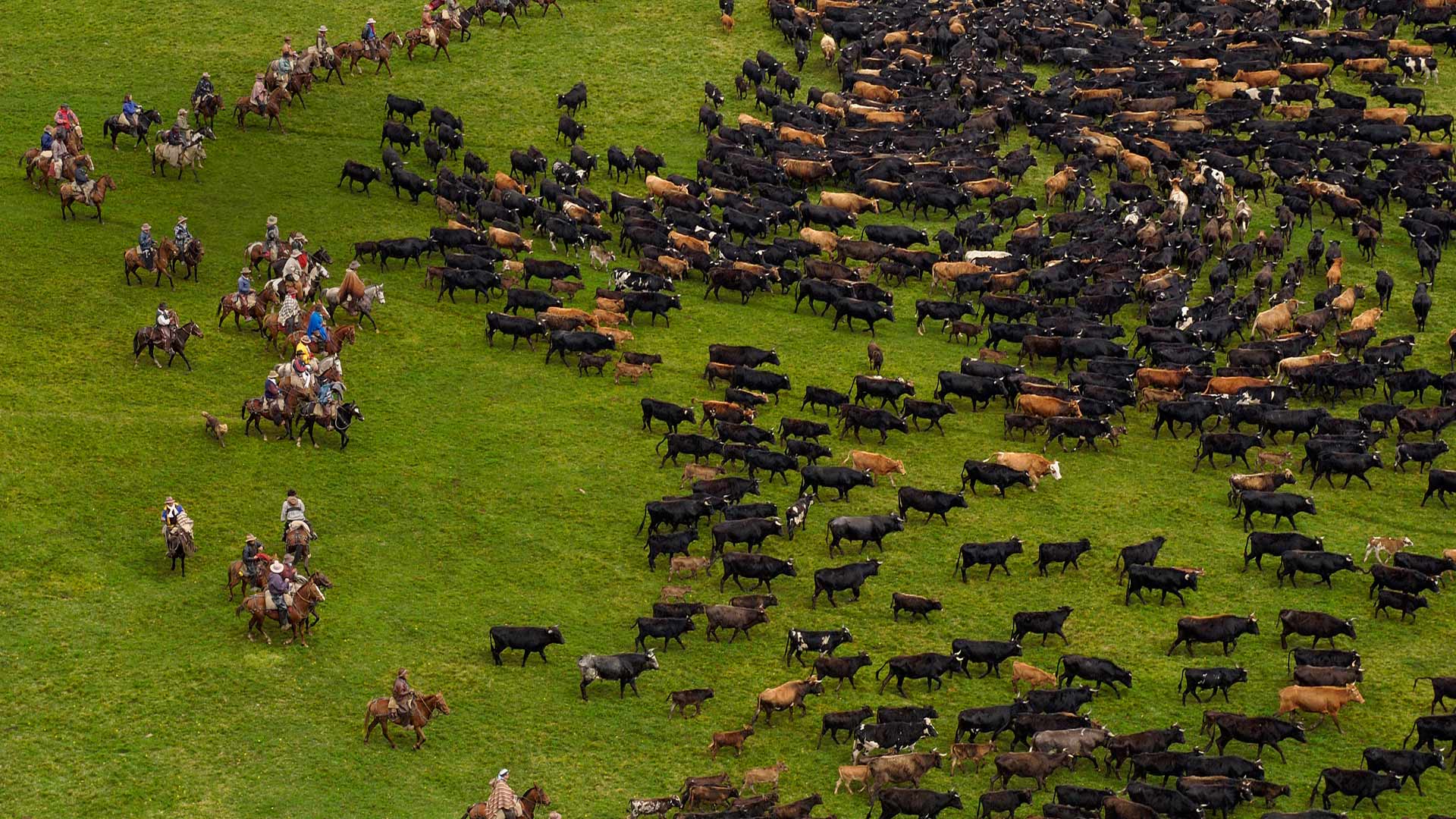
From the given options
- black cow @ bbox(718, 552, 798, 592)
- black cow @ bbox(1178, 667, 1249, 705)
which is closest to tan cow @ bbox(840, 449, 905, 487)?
black cow @ bbox(718, 552, 798, 592)

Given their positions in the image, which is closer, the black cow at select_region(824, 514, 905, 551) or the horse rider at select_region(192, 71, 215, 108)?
the black cow at select_region(824, 514, 905, 551)

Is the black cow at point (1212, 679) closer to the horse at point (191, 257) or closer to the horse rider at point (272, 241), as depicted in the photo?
the horse rider at point (272, 241)

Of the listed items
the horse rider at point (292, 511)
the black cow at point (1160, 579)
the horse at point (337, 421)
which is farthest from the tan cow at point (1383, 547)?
the horse at point (337, 421)

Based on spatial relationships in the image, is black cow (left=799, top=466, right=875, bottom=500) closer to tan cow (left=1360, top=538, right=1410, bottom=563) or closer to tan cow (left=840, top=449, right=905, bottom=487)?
tan cow (left=840, top=449, right=905, bottom=487)

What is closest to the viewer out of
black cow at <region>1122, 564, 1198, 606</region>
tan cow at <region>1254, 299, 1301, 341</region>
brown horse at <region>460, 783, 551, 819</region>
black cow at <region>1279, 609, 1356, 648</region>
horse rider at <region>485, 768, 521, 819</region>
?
horse rider at <region>485, 768, 521, 819</region>

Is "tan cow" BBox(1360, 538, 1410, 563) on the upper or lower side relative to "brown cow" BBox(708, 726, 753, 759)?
upper

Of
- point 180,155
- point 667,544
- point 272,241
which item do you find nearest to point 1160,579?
point 667,544

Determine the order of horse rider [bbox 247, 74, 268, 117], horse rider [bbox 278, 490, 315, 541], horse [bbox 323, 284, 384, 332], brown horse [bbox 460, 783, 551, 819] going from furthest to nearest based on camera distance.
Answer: horse rider [bbox 247, 74, 268, 117] → horse [bbox 323, 284, 384, 332] → horse rider [bbox 278, 490, 315, 541] → brown horse [bbox 460, 783, 551, 819]
